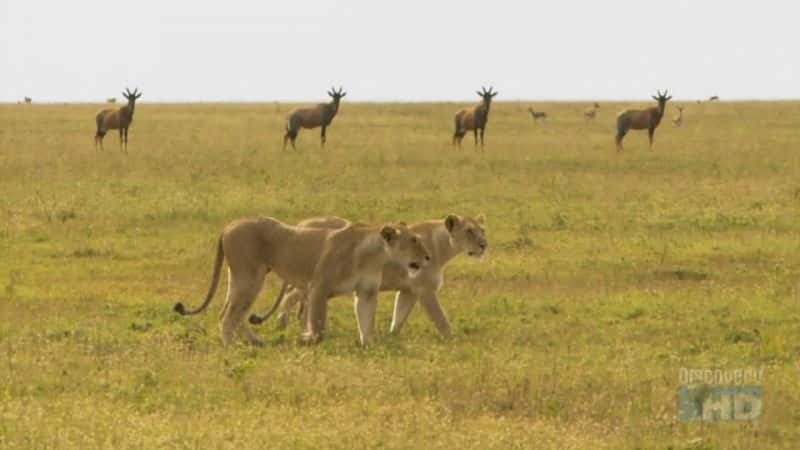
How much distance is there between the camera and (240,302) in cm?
1239

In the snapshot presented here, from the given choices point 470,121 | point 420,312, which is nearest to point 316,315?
point 420,312

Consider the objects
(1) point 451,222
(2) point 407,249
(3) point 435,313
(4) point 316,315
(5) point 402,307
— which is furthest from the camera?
(1) point 451,222

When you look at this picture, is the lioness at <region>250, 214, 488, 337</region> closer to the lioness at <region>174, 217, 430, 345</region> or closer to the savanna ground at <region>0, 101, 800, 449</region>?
the savanna ground at <region>0, 101, 800, 449</region>

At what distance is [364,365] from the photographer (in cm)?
1129

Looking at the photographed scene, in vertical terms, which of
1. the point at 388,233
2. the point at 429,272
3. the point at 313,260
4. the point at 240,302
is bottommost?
the point at 240,302

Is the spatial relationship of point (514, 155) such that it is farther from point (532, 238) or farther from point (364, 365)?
point (364, 365)

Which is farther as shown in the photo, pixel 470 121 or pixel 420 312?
pixel 470 121

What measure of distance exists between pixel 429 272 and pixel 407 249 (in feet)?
1.92

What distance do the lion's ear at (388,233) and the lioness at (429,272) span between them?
0.45 meters

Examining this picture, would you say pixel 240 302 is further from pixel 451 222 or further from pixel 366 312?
pixel 451 222

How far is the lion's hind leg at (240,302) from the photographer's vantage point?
1237 centimetres

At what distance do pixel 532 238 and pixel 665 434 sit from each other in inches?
410

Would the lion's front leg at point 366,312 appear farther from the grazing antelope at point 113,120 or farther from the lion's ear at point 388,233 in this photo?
the grazing antelope at point 113,120

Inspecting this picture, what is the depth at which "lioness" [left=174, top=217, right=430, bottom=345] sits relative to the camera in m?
12.4
